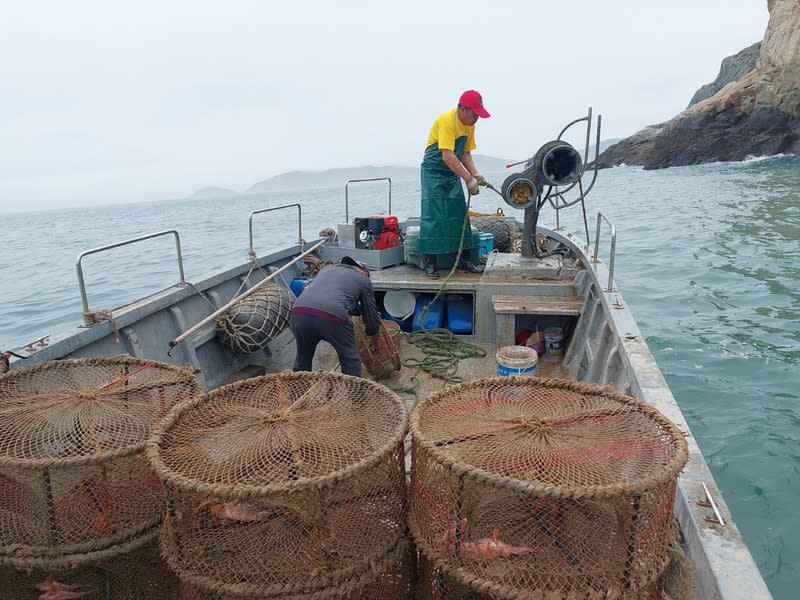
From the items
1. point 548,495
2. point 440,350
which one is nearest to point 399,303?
point 440,350

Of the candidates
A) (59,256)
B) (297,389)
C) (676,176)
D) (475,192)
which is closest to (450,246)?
(475,192)

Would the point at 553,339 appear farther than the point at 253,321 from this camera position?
Yes

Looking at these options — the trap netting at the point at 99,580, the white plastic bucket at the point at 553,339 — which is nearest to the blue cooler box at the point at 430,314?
the white plastic bucket at the point at 553,339

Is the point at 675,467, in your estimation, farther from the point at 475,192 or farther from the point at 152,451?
the point at 475,192

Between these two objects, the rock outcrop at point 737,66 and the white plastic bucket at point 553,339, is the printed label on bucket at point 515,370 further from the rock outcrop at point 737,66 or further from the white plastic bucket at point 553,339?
the rock outcrop at point 737,66

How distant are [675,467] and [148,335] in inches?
162

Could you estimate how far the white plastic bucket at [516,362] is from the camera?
420 centimetres

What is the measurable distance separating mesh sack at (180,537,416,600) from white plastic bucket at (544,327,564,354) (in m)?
3.62

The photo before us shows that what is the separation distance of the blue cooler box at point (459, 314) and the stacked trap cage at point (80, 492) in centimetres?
387

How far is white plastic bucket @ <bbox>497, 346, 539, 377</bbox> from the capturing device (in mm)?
4203

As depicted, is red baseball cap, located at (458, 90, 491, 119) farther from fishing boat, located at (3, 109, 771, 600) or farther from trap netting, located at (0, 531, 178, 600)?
trap netting, located at (0, 531, 178, 600)

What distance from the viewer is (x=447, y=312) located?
6270 mm

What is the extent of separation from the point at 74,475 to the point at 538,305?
4276 mm

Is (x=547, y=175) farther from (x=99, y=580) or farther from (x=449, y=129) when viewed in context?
(x=99, y=580)
